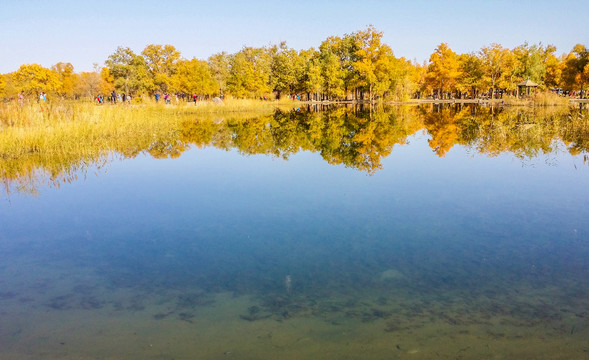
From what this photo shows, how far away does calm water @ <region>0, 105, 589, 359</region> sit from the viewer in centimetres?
350

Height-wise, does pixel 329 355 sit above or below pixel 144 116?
below

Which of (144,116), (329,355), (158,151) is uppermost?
(144,116)

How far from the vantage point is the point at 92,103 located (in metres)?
20.6

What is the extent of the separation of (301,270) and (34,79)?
96.8 m

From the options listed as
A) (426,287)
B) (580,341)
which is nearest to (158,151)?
(426,287)

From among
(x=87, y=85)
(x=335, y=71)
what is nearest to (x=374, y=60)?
(x=335, y=71)

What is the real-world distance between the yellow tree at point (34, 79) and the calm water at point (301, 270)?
85.2 meters

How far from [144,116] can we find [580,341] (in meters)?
24.7

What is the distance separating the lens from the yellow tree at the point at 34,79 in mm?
78188

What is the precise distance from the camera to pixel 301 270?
488 centimetres

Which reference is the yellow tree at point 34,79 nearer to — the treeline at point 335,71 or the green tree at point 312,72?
the treeline at point 335,71

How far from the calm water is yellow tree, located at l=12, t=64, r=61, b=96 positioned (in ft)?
280

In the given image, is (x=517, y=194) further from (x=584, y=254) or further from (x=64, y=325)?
(x=64, y=325)

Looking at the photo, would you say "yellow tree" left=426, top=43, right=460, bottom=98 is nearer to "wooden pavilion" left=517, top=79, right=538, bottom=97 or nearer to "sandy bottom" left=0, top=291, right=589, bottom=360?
"wooden pavilion" left=517, top=79, right=538, bottom=97
